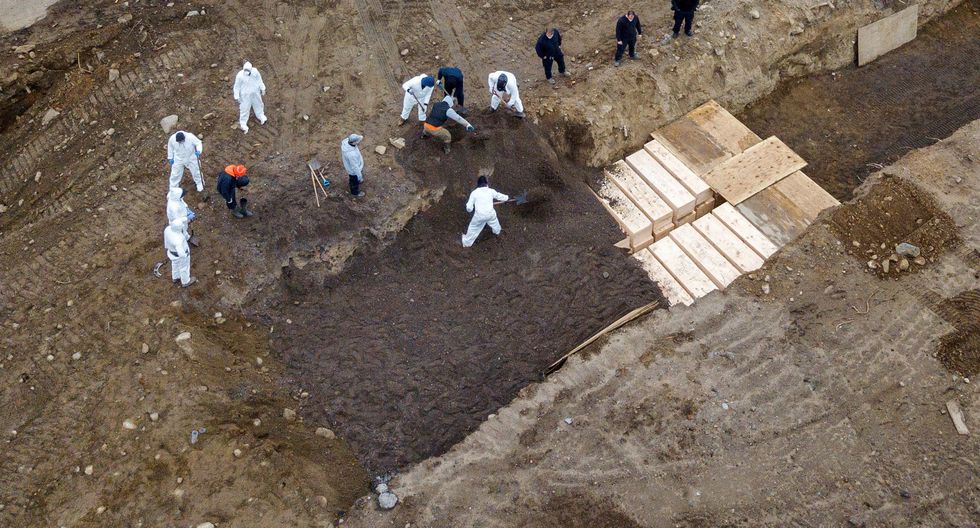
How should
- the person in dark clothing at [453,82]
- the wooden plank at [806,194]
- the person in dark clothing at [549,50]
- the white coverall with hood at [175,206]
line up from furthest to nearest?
1. the person in dark clothing at [549,50]
2. the wooden plank at [806,194]
3. the person in dark clothing at [453,82]
4. the white coverall with hood at [175,206]

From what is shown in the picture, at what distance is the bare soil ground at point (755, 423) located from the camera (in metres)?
8.00

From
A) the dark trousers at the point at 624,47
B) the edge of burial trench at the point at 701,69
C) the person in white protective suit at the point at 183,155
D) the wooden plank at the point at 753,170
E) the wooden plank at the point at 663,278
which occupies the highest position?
the person in white protective suit at the point at 183,155

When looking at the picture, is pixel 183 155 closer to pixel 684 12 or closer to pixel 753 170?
pixel 684 12

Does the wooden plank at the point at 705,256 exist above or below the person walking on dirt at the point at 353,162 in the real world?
below

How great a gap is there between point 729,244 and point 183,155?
8549 millimetres

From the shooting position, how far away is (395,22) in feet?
41.7

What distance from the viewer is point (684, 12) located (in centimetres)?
1167

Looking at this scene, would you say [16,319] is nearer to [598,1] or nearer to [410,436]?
[410,436]

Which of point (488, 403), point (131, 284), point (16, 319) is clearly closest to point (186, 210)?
point (131, 284)

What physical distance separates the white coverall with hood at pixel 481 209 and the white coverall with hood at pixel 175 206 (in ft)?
13.3

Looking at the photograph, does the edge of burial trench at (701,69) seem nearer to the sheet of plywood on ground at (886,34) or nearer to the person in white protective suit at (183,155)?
the sheet of plywood on ground at (886,34)

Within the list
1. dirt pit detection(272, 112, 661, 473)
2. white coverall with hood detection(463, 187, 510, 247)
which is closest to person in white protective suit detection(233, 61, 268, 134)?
dirt pit detection(272, 112, 661, 473)

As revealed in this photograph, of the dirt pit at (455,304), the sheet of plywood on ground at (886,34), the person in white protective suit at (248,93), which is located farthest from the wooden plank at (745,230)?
the person in white protective suit at (248,93)

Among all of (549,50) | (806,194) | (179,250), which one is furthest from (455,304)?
(806,194)
